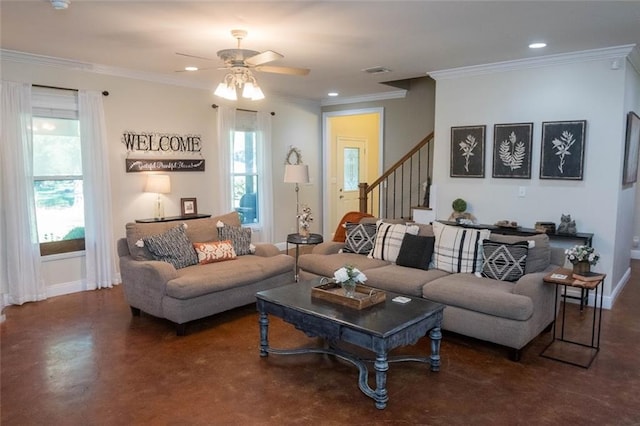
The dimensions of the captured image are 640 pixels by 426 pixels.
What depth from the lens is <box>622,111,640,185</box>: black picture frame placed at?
15.4ft

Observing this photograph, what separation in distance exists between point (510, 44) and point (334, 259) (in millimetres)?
2750

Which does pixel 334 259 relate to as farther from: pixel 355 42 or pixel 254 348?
pixel 355 42

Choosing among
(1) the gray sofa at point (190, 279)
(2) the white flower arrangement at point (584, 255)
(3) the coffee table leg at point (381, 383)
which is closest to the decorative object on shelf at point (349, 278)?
(3) the coffee table leg at point (381, 383)

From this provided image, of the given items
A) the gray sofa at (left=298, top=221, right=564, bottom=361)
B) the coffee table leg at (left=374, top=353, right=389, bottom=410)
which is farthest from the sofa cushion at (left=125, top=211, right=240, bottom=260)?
the coffee table leg at (left=374, top=353, right=389, bottom=410)

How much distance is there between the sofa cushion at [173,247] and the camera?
432 centimetres

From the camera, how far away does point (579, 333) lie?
13.2 feet

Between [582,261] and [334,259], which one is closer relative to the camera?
[582,261]

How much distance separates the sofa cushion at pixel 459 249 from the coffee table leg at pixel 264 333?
1808 mm

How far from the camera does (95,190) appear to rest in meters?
5.32

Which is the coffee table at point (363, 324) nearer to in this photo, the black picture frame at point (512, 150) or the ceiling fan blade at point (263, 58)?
the ceiling fan blade at point (263, 58)

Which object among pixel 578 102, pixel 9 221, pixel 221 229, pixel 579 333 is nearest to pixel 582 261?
pixel 579 333

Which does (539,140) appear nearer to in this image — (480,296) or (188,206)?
(480,296)

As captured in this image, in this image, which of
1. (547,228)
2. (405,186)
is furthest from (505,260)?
(405,186)

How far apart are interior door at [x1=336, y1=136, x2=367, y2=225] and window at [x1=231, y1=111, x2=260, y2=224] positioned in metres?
1.99
